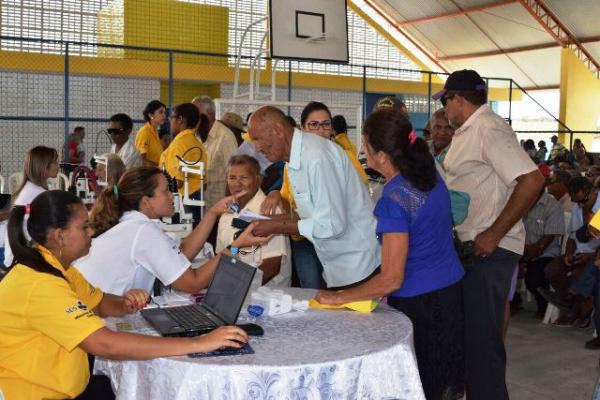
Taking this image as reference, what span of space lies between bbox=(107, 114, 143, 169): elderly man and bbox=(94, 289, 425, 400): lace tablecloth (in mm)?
3996

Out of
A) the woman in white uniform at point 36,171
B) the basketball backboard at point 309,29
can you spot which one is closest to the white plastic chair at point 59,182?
the woman in white uniform at point 36,171

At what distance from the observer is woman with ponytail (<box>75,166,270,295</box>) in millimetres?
2543

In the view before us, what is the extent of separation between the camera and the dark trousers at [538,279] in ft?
18.4

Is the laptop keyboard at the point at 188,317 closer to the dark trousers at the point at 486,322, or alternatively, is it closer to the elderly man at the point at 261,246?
the elderly man at the point at 261,246

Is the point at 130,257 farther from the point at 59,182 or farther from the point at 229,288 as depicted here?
the point at 59,182

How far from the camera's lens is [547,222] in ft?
18.2

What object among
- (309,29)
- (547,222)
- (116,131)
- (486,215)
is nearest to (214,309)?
(486,215)

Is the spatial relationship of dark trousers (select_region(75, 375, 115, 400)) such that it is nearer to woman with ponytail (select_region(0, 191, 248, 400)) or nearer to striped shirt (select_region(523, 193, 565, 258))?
woman with ponytail (select_region(0, 191, 248, 400))

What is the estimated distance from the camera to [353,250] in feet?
8.77

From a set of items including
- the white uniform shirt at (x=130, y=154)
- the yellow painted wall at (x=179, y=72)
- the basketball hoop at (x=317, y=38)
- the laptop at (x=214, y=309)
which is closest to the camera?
the laptop at (x=214, y=309)

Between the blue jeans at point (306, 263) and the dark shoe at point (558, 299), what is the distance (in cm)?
235

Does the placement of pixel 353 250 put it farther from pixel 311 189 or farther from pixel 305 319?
pixel 305 319

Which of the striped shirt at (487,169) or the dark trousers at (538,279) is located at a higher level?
the striped shirt at (487,169)

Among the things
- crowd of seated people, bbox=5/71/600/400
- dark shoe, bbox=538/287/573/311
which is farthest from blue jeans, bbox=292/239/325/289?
dark shoe, bbox=538/287/573/311
